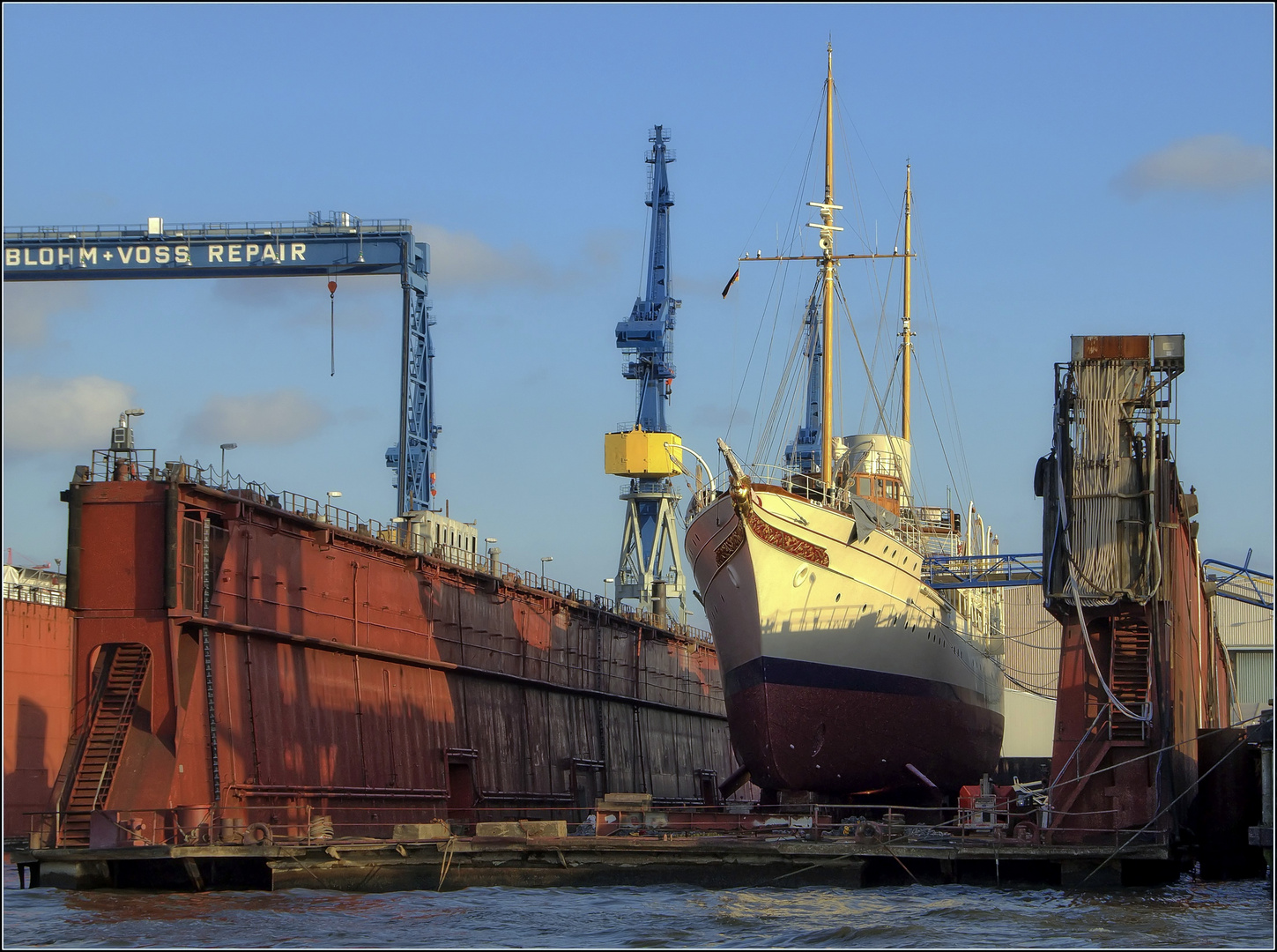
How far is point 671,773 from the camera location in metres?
56.2

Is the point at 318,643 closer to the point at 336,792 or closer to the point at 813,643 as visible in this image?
the point at 336,792

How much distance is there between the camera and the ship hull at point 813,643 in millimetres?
37469

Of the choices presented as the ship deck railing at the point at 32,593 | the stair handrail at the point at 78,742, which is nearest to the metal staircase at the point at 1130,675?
the stair handrail at the point at 78,742

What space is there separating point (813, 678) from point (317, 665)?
1181 cm

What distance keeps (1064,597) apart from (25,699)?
19.7 metres

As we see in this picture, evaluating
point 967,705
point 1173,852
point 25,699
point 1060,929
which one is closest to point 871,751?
point 967,705

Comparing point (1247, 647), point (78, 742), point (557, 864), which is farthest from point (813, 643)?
point (1247, 647)

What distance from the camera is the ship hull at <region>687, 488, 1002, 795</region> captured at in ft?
123

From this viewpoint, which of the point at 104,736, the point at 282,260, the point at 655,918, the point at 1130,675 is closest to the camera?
the point at 655,918

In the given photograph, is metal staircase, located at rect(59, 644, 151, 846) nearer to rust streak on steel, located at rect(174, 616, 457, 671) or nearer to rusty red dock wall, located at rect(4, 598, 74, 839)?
rusty red dock wall, located at rect(4, 598, 74, 839)

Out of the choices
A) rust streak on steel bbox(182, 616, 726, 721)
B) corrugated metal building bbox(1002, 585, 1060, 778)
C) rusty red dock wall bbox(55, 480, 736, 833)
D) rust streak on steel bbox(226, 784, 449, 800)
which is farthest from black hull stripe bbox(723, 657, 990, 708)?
corrugated metal building bbox(1002, 585, 1060, 778)

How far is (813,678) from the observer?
37.9 m

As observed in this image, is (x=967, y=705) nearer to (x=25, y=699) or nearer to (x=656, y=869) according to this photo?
(x=656, y=869)

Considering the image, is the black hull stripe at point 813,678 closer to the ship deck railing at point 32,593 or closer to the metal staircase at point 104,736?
the metal staircase at point 104,736
